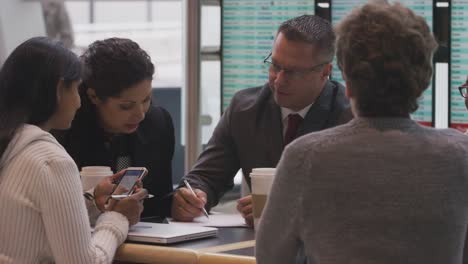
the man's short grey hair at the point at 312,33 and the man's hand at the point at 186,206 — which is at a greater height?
the man's short grey hair at the point at 312,33

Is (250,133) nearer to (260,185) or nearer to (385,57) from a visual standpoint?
(260,185)

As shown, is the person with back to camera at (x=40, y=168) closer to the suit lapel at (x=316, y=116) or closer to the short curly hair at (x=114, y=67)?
the short curly hair at (x=114, y=67)

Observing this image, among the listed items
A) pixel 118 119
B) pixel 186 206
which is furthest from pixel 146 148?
pixel 186 206

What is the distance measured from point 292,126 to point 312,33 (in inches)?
13.5

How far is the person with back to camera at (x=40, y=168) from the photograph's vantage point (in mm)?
2168

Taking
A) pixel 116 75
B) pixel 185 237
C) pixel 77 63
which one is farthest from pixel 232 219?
pixel 77 63

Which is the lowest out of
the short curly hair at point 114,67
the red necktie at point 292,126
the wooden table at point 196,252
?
the wooden table at point 196,252

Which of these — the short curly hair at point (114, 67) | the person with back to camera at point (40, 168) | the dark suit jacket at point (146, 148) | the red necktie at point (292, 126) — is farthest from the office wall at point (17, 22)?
the person with back to camera at point (40, 168)

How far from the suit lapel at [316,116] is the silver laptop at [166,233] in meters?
0.64

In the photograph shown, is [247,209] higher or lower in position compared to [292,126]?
lower

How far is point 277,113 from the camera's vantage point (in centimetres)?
317

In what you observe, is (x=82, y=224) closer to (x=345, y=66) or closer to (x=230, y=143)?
(x=345, y=66)

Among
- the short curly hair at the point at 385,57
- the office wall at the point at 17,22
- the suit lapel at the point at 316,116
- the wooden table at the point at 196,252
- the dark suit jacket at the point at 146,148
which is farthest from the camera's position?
the office wall at the point at 17,22

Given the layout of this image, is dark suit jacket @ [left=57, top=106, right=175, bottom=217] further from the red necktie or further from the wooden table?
the wooden table
